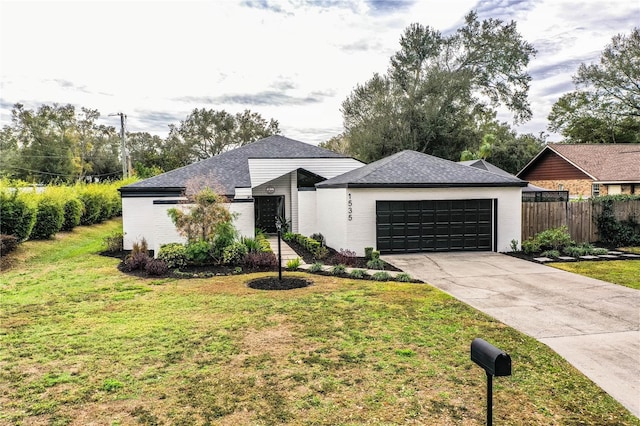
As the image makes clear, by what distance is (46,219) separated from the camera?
15.5 metres

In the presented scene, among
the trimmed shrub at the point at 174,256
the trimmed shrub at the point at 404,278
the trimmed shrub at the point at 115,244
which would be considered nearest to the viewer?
the trimmed shrub at the point at 404,278

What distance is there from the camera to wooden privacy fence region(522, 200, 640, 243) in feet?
50.8

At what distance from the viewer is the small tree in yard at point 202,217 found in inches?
477

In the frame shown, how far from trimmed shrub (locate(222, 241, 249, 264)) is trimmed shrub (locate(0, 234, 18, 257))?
644cm

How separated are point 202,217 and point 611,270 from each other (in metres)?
11.8

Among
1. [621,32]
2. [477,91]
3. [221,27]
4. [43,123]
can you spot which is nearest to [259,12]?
[221,27]

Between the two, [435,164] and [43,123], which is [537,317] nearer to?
[435,164]

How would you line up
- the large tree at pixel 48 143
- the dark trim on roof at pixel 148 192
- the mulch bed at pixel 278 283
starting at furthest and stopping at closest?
1. the large tree at pixel 48 143
2. the dark trim on roof at pixel 148 192
3. the mulch bed at pixel 278 283

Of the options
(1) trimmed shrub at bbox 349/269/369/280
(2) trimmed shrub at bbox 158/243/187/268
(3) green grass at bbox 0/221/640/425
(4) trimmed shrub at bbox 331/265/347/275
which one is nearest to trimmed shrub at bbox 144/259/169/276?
(2) trimmed shrub at bbox 158/243/187/268

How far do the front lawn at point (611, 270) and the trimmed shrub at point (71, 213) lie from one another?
19.1 metres

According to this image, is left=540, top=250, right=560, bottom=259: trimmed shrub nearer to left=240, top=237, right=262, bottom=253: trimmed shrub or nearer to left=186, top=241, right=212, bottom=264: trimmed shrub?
left=240, top=237, right=262, bottom=253: trimmed shrub

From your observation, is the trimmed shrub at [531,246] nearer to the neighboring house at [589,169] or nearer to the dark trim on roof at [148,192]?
the neighboring house at [589,169]

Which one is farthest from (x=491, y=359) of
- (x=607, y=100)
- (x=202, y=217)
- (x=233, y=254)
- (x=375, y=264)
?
(x=607, y=100)

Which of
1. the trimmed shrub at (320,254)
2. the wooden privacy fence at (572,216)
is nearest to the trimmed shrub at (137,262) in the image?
the trimmed shrub at (320,254)
